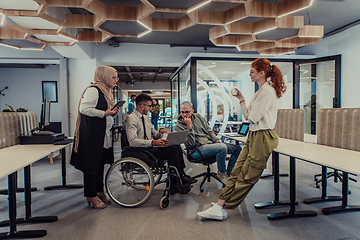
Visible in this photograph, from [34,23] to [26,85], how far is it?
5.94 metres

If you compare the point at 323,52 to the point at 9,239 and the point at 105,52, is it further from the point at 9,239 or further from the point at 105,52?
the point at 9,239

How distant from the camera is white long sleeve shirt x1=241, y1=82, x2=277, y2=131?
2.10m

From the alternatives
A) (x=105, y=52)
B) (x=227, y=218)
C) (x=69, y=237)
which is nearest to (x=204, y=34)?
(x=105, y=52)

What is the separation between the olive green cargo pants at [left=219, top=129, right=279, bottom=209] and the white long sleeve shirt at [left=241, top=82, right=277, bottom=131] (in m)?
0.07

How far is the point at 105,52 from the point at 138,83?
866 cm

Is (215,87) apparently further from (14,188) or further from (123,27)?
(14,188)

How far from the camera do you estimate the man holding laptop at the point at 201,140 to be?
3025 millimetres

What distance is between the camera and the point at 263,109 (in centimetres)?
210

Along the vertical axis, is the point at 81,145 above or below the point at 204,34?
below

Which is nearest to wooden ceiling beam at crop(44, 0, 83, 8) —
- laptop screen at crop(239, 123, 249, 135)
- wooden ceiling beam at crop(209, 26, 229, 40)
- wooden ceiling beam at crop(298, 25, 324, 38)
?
wooden ceiling beam at crop(209, 26, 229, 40)

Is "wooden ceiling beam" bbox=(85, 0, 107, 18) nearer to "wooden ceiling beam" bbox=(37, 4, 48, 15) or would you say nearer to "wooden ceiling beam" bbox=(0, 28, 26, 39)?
Answer: "wooden ceiling beam" bbox=(37, 4, 48, 15)

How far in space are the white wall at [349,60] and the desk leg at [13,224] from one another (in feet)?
21.3

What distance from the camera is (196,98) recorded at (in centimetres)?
598

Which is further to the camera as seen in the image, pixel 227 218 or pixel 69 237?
pixel 227 218
